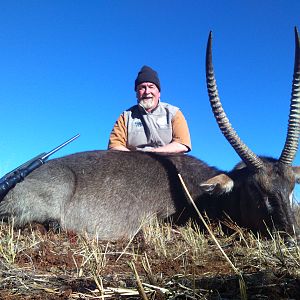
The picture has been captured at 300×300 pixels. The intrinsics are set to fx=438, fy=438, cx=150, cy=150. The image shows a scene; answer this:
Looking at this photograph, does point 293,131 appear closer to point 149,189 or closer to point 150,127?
point 149,189

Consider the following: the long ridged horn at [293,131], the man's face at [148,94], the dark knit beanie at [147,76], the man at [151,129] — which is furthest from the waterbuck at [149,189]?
the dark knit beanie at [147,76]

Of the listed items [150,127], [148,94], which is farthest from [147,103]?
[150,127]

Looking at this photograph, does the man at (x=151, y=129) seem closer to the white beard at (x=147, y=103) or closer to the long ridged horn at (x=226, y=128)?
the white beard at (x=147, y=103)

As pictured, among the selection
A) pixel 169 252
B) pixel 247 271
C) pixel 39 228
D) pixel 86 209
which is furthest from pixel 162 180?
pixel 247 271

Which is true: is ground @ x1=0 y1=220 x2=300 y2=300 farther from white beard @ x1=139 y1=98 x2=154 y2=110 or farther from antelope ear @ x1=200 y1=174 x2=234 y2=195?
white beard @ x1=139 y1=98 x2=154 y2=110

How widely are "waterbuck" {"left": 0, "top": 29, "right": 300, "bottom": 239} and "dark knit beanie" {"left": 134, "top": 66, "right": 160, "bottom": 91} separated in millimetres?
2086

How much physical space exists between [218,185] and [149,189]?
36.8 inches

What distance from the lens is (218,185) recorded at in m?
5.24

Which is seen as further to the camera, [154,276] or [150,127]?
[150,127]

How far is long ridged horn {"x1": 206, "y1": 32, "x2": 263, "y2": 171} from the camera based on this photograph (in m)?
5.13

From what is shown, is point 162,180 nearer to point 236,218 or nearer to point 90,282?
point 236,218

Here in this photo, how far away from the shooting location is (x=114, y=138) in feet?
23.9

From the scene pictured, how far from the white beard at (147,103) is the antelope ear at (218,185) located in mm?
2426

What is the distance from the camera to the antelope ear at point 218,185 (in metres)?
5.21
